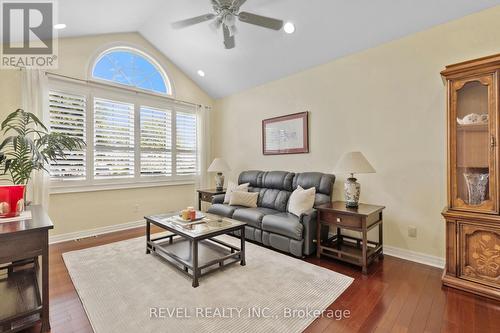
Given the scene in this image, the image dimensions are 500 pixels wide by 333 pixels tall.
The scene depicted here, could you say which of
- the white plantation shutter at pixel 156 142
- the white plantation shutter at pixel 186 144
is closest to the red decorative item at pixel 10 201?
the white plantation shutter at pixel 156 142

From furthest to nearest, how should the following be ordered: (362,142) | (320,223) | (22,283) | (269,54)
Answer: (269,54)
(362,142)
(320,223)
(22,283)

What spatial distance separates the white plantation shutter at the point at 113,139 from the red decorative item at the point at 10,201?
2223 mm

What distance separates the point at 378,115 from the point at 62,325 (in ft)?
13.0

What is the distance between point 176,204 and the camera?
516 cm

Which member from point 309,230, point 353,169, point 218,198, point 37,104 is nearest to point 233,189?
point 218,198

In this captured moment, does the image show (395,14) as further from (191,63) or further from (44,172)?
(44,172)

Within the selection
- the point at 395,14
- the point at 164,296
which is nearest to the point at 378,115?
the point at 395,14

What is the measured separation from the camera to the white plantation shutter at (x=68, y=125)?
3.63 meters

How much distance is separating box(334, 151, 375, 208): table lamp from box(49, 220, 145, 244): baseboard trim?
376 centimetres

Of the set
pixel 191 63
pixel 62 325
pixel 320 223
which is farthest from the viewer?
pixel 191 63

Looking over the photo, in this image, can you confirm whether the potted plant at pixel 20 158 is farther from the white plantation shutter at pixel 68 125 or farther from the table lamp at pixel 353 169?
the table lamp at pixel 353 169

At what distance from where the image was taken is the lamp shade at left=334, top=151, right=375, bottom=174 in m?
2.85

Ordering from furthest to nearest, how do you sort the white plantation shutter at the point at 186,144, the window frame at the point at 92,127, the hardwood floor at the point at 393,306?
1. the white plantation shutter at the point at 186,144
2. the window frame at the point at 92,127
3. the hardwood floor at the point at 393,306

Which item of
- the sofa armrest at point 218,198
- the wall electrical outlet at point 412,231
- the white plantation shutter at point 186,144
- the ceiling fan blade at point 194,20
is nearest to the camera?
the ceiling fan blade at point 194,20
